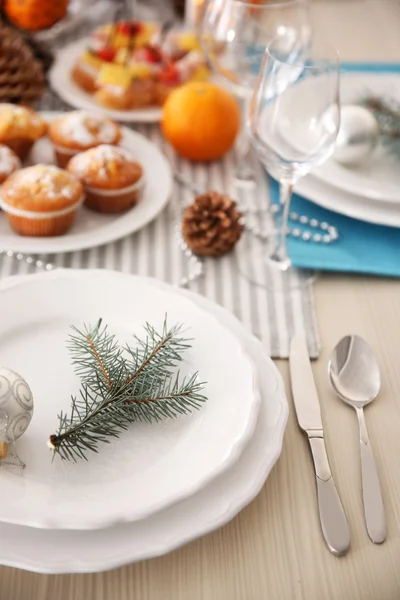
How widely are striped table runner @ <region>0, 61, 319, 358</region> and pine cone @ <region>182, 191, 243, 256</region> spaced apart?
1.0 inches

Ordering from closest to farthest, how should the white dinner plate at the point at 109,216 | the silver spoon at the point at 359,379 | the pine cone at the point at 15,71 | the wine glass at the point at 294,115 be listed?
1. the silver spoon at the point at 359,379
2. the wine glass at the point at 294,115
3. the white dinner plate at the point at 109,216
4. the pine cone at the point at 15,71

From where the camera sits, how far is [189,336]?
76cm

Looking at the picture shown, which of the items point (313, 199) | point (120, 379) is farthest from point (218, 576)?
point (313, 199)

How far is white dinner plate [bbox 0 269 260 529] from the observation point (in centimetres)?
58

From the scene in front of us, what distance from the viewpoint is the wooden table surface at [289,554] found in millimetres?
582

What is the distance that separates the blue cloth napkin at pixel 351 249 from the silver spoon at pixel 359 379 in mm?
180

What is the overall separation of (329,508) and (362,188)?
0.56 m

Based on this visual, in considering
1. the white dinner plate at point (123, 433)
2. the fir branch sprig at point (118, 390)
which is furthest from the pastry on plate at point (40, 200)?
the fir branch sprig at point (118, 390)

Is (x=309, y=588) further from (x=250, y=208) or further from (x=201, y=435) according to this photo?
(x=250, y=208)

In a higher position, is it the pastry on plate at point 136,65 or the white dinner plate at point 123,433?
the white dinner plate at point 123,433

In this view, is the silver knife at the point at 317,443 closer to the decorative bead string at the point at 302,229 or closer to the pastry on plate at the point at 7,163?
the decorative bead string at the point at 302,229

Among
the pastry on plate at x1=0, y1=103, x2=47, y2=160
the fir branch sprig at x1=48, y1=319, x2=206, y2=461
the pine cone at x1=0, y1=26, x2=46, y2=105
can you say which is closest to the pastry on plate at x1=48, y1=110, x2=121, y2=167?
the pastry on plate at x1=0, y1=103, x2=47, y2=160

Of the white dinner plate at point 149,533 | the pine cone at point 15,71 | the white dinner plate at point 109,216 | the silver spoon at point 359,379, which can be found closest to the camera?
the white dinner plate at point 149,533

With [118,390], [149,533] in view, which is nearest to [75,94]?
[118,390]
